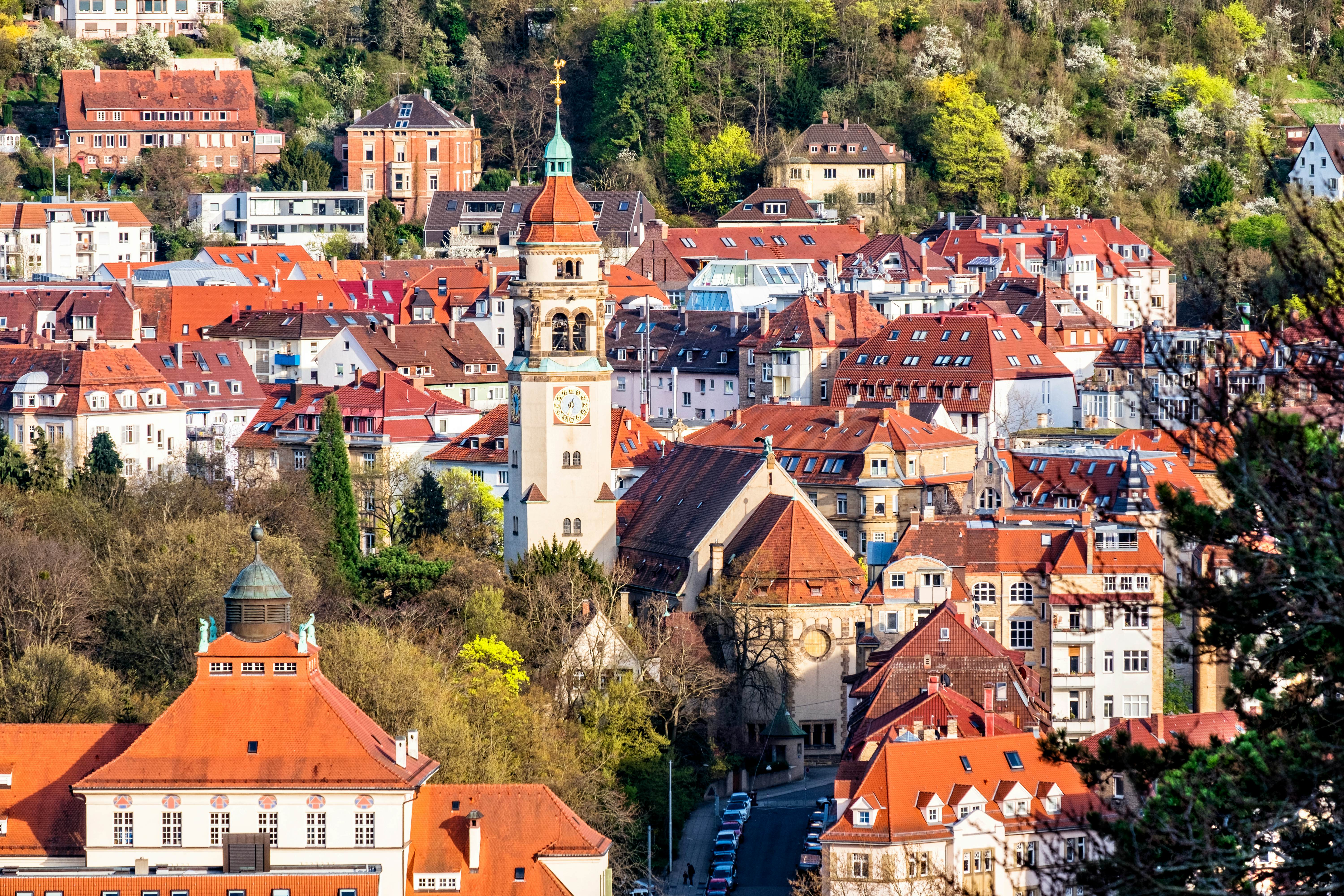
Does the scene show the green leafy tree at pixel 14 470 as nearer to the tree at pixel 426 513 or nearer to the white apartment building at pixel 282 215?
the tree at pixel 426 513

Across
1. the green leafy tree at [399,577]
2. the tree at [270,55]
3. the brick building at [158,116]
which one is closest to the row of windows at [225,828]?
the green leafy tree at [399,577]

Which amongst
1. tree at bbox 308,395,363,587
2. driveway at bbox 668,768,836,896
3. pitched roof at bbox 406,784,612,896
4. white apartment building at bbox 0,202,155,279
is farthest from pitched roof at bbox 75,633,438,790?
white apartment building at bbox 0,202,155,279

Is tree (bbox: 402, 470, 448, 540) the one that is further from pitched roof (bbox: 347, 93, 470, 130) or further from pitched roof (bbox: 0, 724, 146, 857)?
pitched roof (bbox: 347, 93, 470, 130)

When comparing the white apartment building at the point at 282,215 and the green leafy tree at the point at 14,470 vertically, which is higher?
the white apartment building at the point at 282,215

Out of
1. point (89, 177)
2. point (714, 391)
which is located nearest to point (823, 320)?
point (714, 391)

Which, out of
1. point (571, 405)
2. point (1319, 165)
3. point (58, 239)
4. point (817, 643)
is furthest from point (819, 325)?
point (58, 239)

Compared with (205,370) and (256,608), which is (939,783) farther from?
(205,370)

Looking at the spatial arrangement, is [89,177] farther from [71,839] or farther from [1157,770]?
[1157,770]
